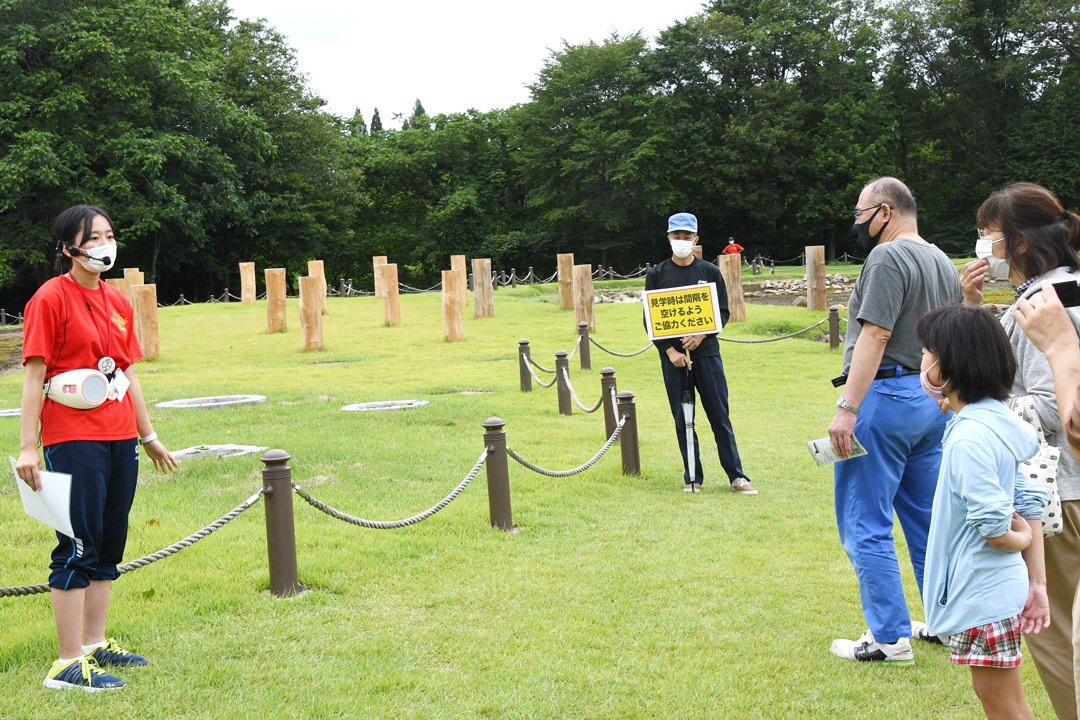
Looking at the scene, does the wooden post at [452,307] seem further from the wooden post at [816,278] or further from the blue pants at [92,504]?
the blue pants at [92,504]

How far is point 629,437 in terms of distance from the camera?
834 centimetres

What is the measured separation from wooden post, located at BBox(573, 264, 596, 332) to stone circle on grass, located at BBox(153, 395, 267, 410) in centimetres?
892

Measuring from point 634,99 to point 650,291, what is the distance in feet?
143

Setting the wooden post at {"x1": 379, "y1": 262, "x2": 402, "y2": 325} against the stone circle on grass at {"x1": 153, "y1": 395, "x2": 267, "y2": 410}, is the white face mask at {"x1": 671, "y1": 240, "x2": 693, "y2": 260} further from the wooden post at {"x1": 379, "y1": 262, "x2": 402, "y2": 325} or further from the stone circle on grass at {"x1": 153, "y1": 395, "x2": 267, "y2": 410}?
the wooden post at {"x1": 379, "y1": 262, "x2": 402, "y2": 325}

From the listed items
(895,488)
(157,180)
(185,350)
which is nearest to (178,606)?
(895,488)

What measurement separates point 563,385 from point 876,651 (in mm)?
7748

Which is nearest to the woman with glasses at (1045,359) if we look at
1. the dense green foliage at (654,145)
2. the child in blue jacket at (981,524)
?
the child in blue jacket at (981,524)

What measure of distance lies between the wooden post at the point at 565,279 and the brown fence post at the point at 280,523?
1829 cm

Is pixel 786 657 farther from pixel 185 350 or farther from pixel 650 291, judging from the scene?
pixel 185 350

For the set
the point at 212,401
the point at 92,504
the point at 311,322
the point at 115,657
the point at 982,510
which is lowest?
the point at 115,657

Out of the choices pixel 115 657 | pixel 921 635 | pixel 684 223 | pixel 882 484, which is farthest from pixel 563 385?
pixel 115 657

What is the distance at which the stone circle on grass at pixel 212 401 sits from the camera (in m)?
12.4

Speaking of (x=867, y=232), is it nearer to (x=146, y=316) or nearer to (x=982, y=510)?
(x=982, y=510)

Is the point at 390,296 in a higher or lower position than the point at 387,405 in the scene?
higher
